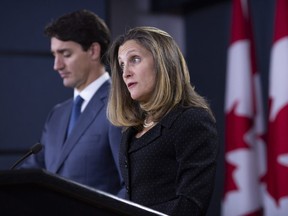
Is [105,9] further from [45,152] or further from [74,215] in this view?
[74,215]

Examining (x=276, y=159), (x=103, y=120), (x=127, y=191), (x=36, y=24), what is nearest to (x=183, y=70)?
(x=127, y=191)

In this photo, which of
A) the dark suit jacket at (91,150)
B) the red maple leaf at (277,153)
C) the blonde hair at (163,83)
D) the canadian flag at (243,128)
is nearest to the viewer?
the blonde hair at (163,83)

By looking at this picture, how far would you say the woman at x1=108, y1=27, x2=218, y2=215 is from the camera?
128 cm

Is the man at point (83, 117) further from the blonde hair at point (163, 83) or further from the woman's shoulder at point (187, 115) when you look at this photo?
the woman's shoulder at point (187, 115)

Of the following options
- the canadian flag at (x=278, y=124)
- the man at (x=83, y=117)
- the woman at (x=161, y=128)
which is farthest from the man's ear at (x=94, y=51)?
the canadian flag at (x=278, y=124)

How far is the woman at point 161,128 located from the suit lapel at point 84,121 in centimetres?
51

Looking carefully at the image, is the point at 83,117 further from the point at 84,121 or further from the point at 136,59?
the point at 136,59

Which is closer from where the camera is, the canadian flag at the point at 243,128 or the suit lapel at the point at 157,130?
the suit lapel at the point at 157,130

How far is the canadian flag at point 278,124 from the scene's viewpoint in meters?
2.66

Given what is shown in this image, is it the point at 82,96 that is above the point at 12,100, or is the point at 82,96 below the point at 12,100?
above

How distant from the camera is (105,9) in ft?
11.4

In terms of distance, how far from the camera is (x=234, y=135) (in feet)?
9.61

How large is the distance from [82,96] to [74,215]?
128 cm

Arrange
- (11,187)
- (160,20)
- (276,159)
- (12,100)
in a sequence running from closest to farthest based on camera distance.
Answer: (11,187) → (276,159) → (12,100) → (160,20)
